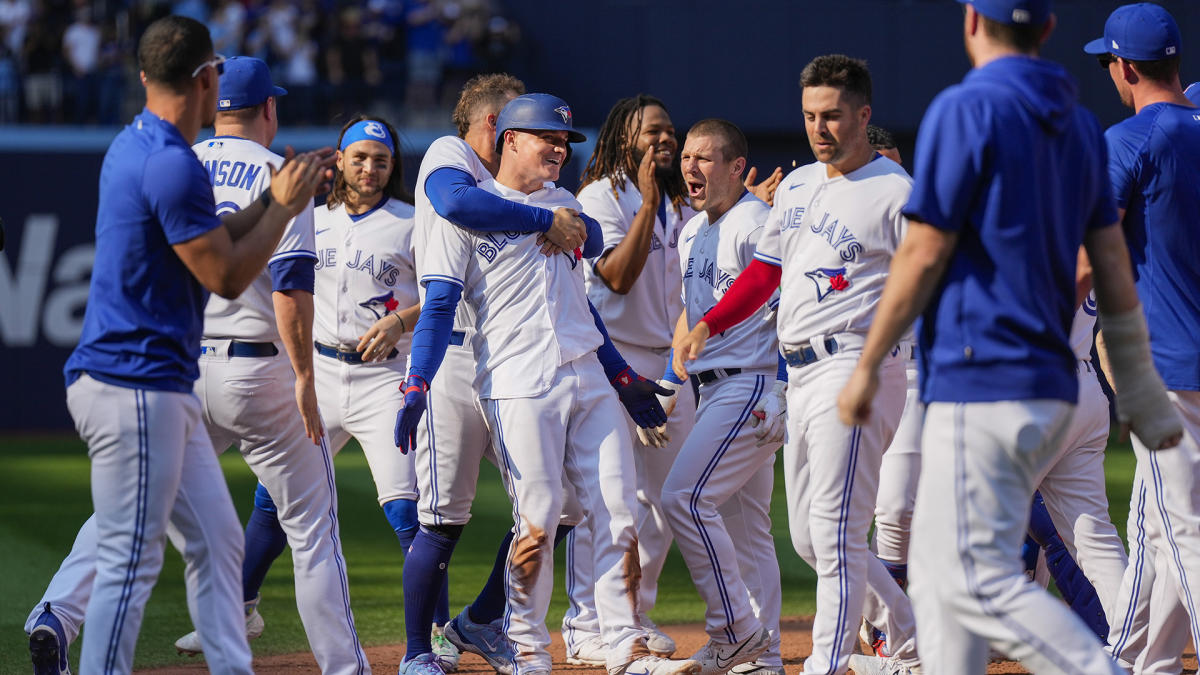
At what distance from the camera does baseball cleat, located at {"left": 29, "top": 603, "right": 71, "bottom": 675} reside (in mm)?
5027

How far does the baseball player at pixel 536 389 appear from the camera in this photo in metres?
5.22

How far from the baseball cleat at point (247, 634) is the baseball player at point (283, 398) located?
1.27 metres

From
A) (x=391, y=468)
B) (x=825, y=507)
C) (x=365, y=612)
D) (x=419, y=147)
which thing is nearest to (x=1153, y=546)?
(x=825, y=507)

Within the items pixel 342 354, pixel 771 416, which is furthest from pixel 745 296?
pixel 342 354

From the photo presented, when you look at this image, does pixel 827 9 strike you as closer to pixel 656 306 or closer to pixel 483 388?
pixel 656 306

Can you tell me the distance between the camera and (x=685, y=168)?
629cm

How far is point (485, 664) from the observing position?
20.6 feet

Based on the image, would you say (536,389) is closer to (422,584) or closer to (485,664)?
(422,584)

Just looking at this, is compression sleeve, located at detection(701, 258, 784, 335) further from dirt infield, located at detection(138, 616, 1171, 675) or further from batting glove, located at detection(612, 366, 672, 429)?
dirt infield, located at detection(138, 616, 1171, 675)

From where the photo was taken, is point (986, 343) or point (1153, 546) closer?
point (986, 343)

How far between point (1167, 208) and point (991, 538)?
1.89m

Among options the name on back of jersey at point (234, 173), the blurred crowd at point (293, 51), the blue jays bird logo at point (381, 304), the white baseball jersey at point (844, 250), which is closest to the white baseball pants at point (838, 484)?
the white baseball jersey at point (844, 250)

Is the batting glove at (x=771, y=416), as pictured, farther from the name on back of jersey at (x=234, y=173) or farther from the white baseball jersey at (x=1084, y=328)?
the name on back of jersey at (x=234, y=173)

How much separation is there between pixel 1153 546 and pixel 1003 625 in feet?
5.60
